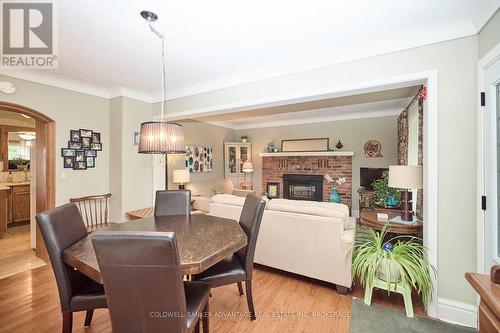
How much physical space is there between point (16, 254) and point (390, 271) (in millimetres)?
4759

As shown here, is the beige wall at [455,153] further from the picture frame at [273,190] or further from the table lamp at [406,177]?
the picture frame at [273,190]

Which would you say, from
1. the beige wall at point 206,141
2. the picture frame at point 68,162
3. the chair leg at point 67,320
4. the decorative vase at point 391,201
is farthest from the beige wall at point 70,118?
the decorative vase at point 391,201

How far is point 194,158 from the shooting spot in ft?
18.3

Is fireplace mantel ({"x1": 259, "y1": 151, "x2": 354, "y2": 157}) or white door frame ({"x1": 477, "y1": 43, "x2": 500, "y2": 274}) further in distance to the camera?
fireplace mantel ({"x1": 259, "y1": 151, "x2": 354, "y2": 157})

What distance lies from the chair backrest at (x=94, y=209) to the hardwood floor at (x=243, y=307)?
875 millimetres

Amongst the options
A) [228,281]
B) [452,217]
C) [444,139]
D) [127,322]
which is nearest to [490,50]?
[444,139]

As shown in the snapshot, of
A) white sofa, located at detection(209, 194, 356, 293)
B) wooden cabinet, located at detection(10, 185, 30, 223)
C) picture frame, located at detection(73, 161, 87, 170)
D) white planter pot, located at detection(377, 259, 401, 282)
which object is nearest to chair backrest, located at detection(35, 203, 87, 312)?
white sofa, located at detection(209, 194, 356, 293)

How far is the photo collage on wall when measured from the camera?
3.19 m

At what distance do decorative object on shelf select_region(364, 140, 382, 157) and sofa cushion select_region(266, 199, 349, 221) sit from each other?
Answer: 3.39 metres

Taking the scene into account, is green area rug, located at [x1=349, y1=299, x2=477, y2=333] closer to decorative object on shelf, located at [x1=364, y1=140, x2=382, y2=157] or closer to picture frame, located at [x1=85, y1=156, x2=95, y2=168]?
picture frame, located at [x1=85, y1=156, x2=95, y2=168]

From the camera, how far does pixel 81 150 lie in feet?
10.9

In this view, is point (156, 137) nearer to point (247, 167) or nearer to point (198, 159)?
point (198, 159)

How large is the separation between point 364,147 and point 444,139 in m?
3.72

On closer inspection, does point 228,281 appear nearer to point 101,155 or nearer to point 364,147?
point 101,155
